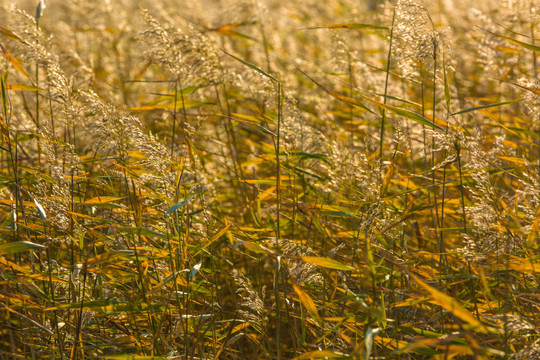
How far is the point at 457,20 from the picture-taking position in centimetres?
502

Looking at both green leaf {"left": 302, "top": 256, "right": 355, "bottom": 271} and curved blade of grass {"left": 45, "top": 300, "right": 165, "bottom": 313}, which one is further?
curved blade of grass {"left": 45, "top": 300, "right": 165, "bottom": 313}

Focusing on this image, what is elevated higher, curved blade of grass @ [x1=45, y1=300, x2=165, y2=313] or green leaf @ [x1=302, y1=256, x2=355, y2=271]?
green leaf @ [x1=302, y1=256, x2=355, y2=271]

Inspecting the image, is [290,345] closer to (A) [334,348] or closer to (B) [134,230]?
(A) [334,348]

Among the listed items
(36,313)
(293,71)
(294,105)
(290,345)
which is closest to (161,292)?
(36,313)

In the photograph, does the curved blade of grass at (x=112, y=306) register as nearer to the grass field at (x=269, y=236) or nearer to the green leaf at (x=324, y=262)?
the grass field at (x=269, y=236)

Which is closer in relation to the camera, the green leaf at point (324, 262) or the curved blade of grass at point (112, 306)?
the green leaf at point (324, 262)

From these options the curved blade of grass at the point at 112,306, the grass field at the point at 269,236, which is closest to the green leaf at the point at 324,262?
the grass field at the point at 269,236

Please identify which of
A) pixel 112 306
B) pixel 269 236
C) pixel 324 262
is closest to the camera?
pixel 324 262

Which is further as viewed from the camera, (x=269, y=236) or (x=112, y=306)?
(x=269, y=236)

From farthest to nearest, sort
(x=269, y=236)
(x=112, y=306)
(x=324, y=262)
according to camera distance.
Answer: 1. (x=269, y=236)
2. (x=112, y=306)
3. (x=324, y=262)

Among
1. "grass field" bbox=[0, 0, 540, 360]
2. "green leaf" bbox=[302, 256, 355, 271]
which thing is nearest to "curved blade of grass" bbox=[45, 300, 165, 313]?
"grass field" bbox=[0, 0, 540, 360]

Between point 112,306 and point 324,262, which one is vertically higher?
point 324,262

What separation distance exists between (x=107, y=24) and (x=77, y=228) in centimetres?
394

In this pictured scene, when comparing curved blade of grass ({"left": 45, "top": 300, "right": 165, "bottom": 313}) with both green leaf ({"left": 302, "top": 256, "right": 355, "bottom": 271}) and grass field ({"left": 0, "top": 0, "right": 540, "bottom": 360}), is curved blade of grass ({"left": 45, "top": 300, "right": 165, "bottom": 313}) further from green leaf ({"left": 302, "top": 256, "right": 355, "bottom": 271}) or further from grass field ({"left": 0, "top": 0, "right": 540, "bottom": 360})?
green leaf ({"left": 302, "top": 256, "right": 355, "bottom": 271})
